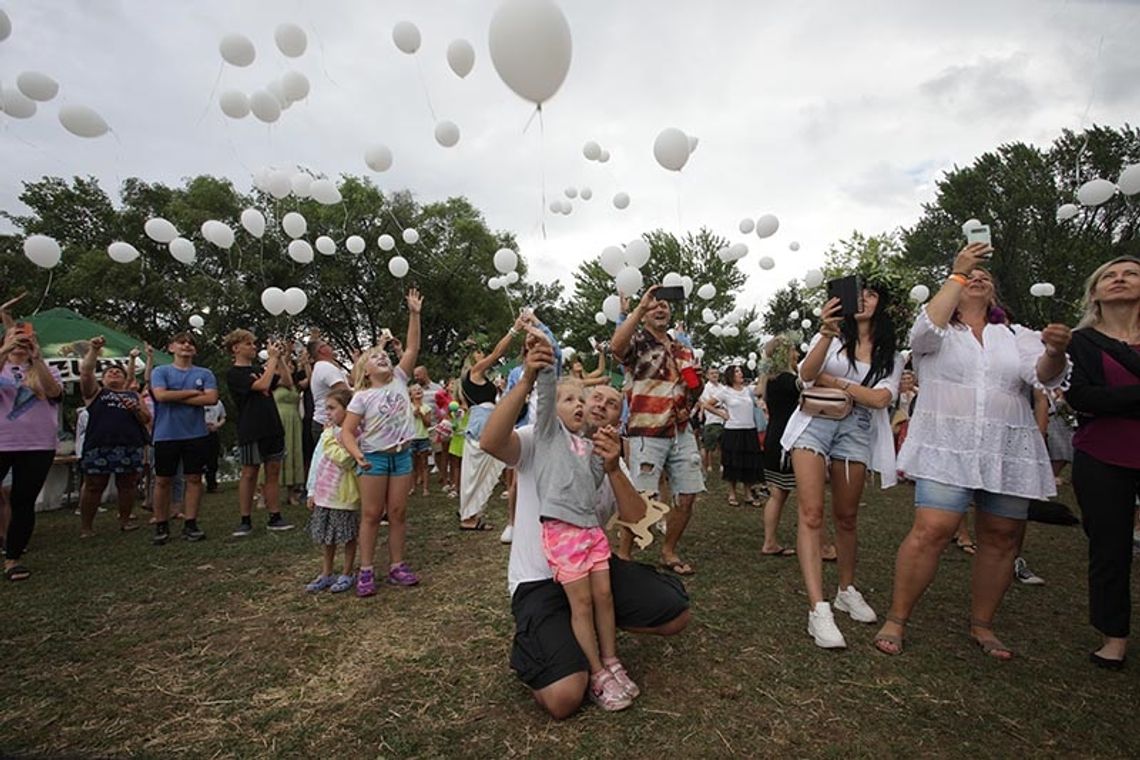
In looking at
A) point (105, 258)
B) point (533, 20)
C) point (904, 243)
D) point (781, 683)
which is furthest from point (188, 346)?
point (904, 243)

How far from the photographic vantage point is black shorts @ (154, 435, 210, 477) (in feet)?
17.1

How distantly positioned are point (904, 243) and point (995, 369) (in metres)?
32.2

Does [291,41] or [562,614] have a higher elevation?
[291,41]

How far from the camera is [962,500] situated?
265cm

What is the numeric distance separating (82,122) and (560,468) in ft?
18.3

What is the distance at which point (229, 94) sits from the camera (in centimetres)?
556

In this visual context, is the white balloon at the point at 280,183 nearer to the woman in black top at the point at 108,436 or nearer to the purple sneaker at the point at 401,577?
the woman in black top at the point at 108,436

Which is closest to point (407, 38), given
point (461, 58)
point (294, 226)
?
point (461, 58)

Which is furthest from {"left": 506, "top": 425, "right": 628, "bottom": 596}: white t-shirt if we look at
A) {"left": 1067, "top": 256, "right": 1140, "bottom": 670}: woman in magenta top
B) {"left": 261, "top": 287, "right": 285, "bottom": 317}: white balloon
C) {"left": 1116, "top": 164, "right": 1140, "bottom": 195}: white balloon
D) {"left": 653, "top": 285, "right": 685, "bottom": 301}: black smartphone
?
{"left": 1116, "top": 164, "right": 1140, "bottom": 195}: white balloon

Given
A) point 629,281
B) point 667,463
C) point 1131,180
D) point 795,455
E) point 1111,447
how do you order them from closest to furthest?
1. point 1111,447
2. point 795,455
3. point 667,463
4. point 629,281
5. point 1131,180

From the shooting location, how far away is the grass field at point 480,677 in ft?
6.80

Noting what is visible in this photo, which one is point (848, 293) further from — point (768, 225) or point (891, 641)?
point (768, 225)

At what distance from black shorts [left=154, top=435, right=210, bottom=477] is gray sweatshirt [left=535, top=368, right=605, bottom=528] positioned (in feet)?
14.5

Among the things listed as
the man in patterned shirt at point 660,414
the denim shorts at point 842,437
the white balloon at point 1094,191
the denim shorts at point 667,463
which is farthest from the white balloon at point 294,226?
the white balloon at point 1094,191
